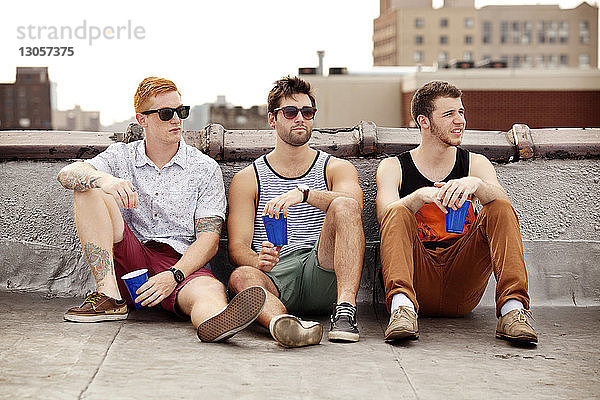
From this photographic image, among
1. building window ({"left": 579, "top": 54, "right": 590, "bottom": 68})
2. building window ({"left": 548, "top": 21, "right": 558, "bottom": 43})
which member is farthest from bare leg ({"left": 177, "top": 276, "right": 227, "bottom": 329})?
building window ({"left": 579, "top": 54, "right": 590, "bottom": 68})

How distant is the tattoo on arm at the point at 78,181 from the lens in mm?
3436

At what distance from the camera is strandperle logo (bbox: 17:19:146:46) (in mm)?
7723

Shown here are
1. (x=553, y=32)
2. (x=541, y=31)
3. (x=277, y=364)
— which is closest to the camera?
(x=277, y=364)

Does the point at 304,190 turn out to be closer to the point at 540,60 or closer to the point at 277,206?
the point at 277,206

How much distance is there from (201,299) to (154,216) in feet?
1.94

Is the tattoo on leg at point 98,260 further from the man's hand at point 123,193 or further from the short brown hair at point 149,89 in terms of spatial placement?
the short brown hair at point 149,89

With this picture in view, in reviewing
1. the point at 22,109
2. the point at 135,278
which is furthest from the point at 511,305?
the point at 22,109

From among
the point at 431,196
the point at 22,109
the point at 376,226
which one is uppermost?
the point at 22,109

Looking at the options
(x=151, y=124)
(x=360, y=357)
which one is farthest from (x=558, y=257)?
(x=151, y=124)

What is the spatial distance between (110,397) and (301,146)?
5.84 feet

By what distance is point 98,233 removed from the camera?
3.46m

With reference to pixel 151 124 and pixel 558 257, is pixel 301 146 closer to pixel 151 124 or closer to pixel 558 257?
pixel 151 124

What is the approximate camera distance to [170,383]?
2.57 meters

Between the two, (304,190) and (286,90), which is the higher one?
(286,90)
